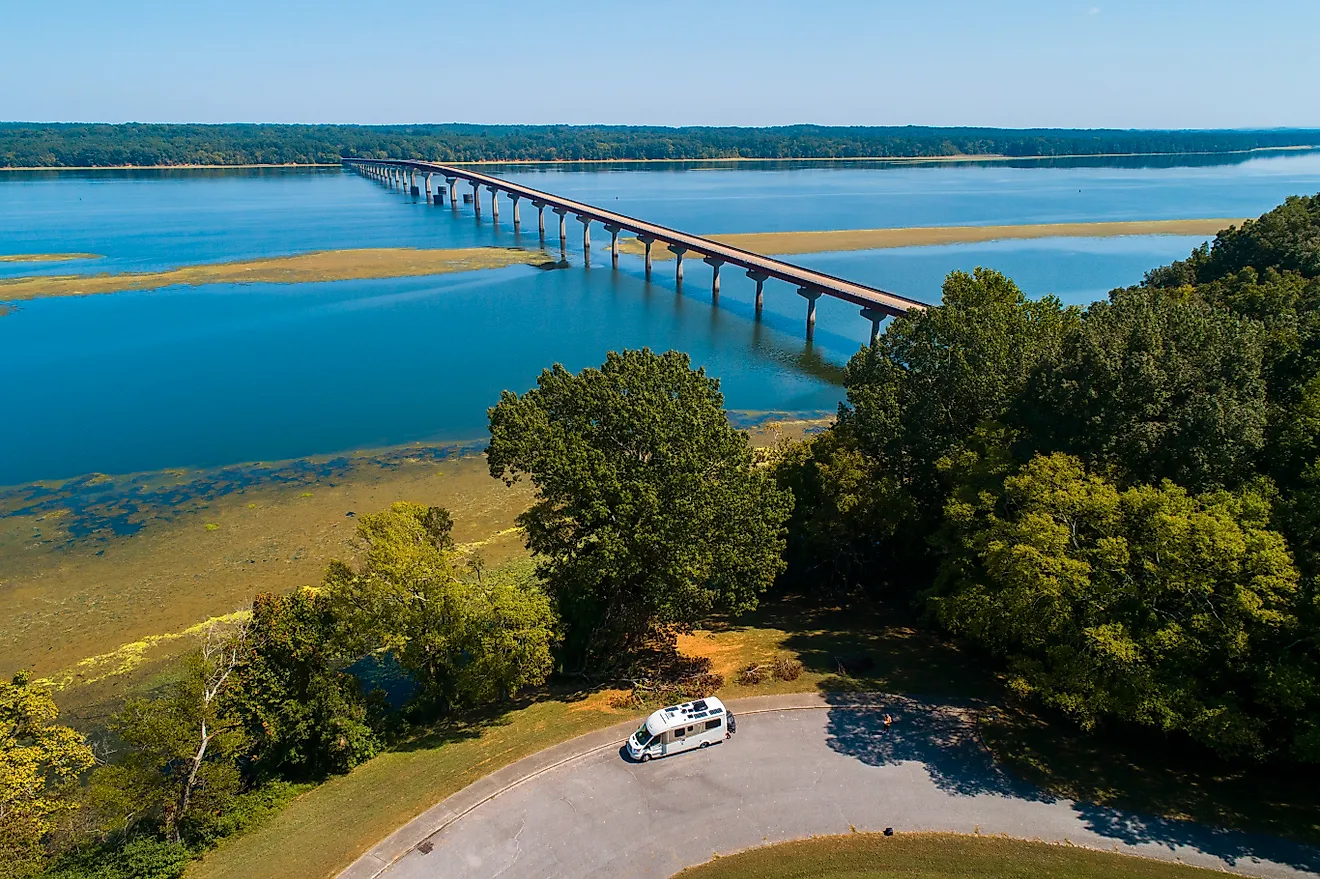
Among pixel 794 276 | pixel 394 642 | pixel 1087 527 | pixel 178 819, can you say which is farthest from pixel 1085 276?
pixel 178 819

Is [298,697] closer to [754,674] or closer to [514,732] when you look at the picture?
[514,732]

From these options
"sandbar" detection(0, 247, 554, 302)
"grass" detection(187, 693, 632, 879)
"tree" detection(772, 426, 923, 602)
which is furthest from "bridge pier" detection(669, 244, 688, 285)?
"grass" detection(187, 693, 632, 879)

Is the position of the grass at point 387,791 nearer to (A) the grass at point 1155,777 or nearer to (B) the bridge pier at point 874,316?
(A) the grass at point 1155,777

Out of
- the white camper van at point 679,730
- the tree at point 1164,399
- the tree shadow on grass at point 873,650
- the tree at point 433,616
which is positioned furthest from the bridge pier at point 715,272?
the white camper van at point 679,730

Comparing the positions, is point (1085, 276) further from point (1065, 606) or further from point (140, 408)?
point (140, 408)

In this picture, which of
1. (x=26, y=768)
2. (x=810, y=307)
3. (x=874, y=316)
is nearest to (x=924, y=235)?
(x=810, y=307)

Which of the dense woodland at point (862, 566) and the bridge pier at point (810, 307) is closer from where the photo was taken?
the dense woodland at point (862, 566)

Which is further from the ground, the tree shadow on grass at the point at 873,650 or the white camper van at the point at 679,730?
the white camper van at the point at 679,730
